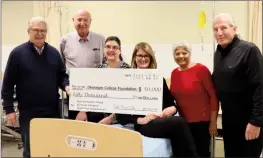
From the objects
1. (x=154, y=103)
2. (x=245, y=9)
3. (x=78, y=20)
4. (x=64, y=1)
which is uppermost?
(x=64, y=1)

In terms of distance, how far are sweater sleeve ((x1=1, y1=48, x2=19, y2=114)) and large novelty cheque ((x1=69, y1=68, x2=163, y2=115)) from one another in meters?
0.58

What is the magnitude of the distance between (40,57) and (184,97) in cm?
131

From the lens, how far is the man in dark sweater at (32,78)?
2566 millimetres

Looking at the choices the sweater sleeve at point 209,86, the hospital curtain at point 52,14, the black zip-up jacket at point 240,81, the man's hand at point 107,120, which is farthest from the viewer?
the hospital curtain at point 52,14

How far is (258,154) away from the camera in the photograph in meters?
2.20

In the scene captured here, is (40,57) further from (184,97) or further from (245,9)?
(245,9)

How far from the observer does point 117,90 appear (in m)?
2.25

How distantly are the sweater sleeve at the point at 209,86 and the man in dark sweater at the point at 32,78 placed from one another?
1159 millimetres

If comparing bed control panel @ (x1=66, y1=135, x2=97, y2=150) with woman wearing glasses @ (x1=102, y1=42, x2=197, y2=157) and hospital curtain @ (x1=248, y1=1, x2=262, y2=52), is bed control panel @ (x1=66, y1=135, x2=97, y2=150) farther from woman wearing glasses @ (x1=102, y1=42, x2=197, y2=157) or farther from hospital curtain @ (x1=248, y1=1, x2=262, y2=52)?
hospital curtain @ (x1=248, y1=1, x2=262, y2=52)

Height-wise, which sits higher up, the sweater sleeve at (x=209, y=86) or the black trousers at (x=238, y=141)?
the sweater sleeve at (x=209, y=86)

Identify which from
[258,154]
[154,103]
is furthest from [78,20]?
[258,154]

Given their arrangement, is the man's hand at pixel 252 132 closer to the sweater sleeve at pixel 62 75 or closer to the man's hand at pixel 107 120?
the man's hand at pixel 107 120

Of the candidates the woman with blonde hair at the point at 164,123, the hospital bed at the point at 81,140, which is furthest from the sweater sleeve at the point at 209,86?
the hospital bed at the point at 81,140

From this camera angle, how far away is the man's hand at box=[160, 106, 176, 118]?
7.42 ft
